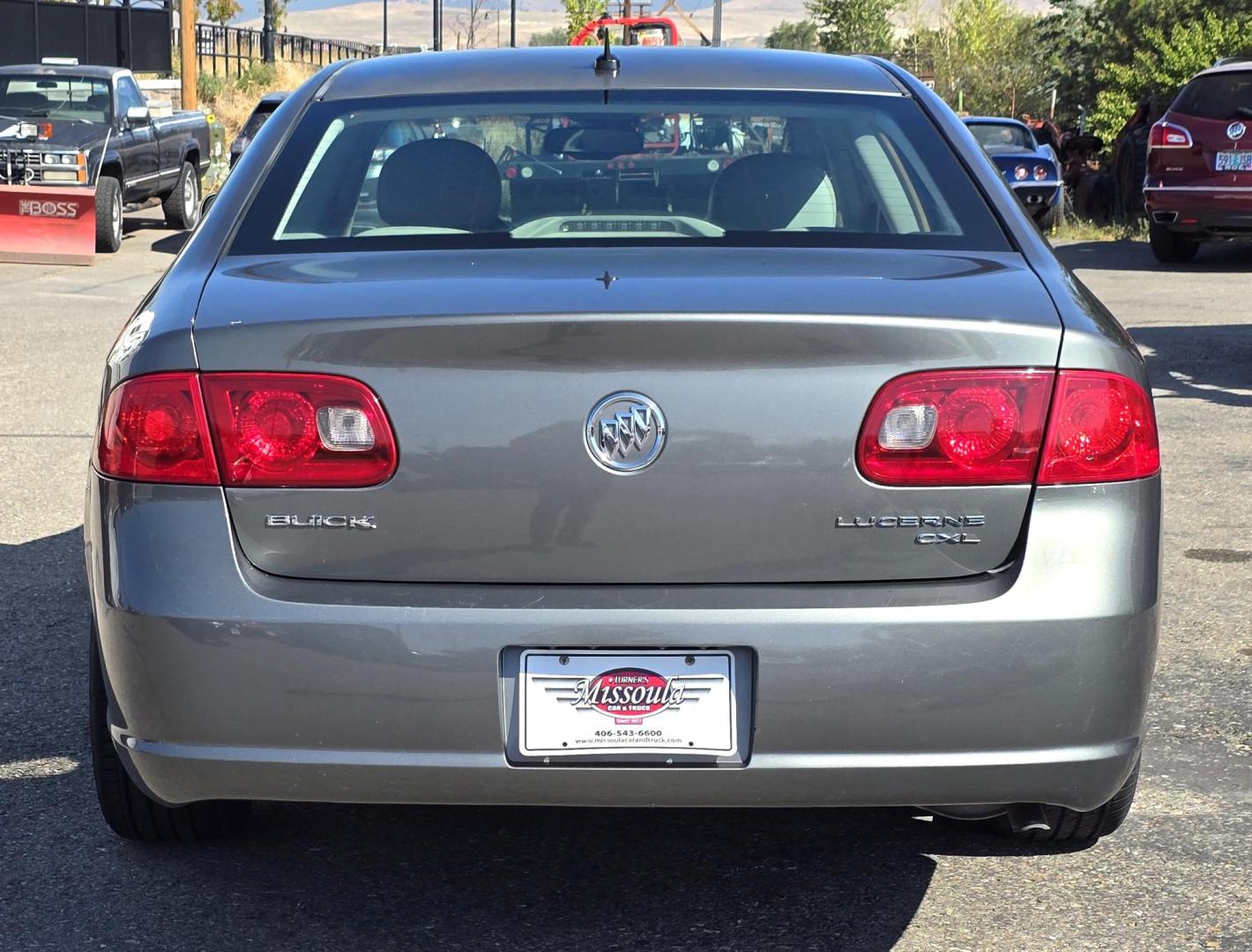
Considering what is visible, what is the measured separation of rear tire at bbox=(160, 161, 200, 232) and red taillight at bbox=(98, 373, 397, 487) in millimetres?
16937

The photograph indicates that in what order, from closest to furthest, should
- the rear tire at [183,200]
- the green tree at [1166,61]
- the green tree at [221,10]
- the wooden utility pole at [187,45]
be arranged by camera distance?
the rear tire at [183,200]
the green tree at [1166,61]
the wooden utility pole at [187,45]
the green tree at [221,10]

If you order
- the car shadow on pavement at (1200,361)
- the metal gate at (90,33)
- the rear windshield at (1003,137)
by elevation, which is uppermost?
the metal gate at (90,33)

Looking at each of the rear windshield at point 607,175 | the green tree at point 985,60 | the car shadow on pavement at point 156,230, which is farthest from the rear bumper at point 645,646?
the green tree at point 985,60

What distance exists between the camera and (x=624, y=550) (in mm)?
2684

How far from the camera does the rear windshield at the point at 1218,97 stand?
50.4ft

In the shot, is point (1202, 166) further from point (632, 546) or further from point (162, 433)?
point (162, 433)

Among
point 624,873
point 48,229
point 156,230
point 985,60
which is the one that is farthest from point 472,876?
point 985,60

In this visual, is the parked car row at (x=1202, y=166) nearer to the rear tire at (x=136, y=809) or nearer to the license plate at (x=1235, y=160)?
the license plate at (x=1235, y=160)

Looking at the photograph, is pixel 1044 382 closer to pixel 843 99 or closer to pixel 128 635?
pixel 843 99

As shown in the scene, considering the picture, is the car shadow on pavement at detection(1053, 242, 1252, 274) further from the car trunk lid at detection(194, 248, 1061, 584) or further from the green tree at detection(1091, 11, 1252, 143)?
the car trunk lid at detection(194, 248, 1061, 584)

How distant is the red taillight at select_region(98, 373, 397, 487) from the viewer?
8.82ft

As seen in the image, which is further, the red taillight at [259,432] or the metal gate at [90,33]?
the metal gate at [90,33]

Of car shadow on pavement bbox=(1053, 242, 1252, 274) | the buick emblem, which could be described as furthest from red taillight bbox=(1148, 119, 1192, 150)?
the buick emblem

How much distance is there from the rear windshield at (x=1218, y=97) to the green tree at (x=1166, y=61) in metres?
11.0
